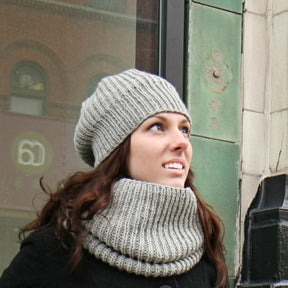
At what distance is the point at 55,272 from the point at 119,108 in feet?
2.39

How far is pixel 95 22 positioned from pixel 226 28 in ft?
3.20

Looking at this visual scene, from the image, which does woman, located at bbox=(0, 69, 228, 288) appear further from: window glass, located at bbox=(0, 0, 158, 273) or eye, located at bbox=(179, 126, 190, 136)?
window glass, located at bbox=(0, 0, 158, 273)

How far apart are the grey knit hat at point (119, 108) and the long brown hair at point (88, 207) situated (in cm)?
6

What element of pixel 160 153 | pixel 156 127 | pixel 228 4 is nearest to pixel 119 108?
pixel 156 127

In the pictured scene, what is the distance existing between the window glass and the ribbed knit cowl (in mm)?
1992

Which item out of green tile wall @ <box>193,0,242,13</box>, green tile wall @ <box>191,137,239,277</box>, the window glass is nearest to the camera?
the window glass

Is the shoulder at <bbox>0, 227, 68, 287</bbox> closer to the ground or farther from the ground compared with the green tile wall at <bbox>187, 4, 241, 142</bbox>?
closer to the ground

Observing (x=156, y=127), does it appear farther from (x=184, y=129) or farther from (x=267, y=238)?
(x=267, y=238)

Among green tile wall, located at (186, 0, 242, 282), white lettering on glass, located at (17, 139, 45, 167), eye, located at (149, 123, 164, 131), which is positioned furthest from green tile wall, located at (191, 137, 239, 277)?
eye, located at (149, 123, 164, 131)

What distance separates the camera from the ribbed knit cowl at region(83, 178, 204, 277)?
11.6 ft

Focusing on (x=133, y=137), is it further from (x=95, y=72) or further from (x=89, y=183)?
(x=95, y=72)

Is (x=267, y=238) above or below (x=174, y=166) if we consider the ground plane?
below

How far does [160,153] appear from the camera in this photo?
363 cm

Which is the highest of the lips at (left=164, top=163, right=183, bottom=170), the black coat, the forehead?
the forehead
